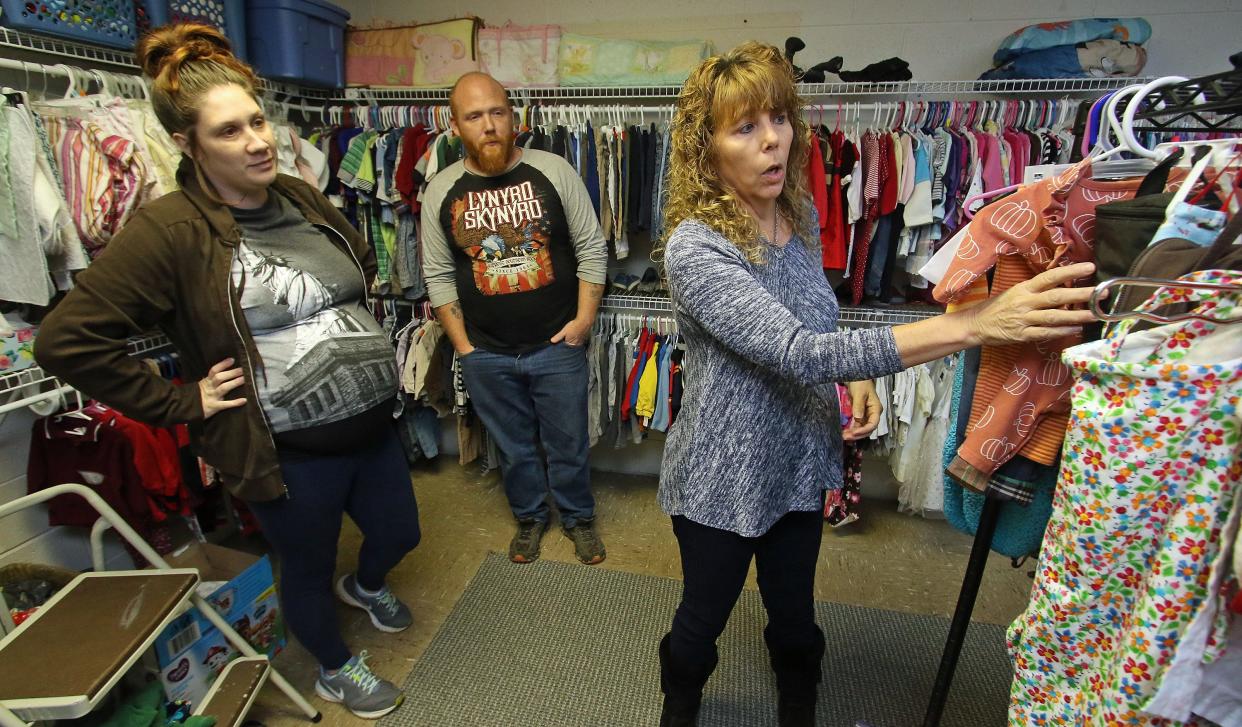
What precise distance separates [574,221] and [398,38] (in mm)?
1410

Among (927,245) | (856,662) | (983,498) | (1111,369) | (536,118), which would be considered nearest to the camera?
(1111,369)

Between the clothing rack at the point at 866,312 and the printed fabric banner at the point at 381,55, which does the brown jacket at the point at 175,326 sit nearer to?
the clothing rack at the point at 866,312

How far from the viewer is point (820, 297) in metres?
1.10

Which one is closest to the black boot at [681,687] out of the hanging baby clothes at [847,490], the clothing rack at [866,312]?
the hanging baby clothes at [847,490]

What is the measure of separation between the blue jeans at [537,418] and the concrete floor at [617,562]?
0.21m

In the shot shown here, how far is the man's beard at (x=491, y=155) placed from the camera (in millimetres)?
1948

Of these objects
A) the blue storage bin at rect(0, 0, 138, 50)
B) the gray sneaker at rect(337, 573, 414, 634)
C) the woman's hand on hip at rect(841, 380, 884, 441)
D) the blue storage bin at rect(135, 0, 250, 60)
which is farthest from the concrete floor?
the blue storage bin at rect(135, 0, 250, 60)

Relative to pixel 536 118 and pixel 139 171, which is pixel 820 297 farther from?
pixel 139 171

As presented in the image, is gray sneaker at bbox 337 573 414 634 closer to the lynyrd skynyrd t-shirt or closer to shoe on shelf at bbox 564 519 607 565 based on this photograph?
shoe on shelf at bbox 564 519 607 565

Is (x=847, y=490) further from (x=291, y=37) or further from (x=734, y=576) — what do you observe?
(x=291, y=37)

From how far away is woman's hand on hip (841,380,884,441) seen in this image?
1246mm

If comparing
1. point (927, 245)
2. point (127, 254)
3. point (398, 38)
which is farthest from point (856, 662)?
point (398, 38)

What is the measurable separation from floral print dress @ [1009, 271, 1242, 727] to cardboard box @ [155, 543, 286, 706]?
185 centimetres

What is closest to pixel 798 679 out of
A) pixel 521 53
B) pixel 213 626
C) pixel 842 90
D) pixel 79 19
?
pixel 213 626
